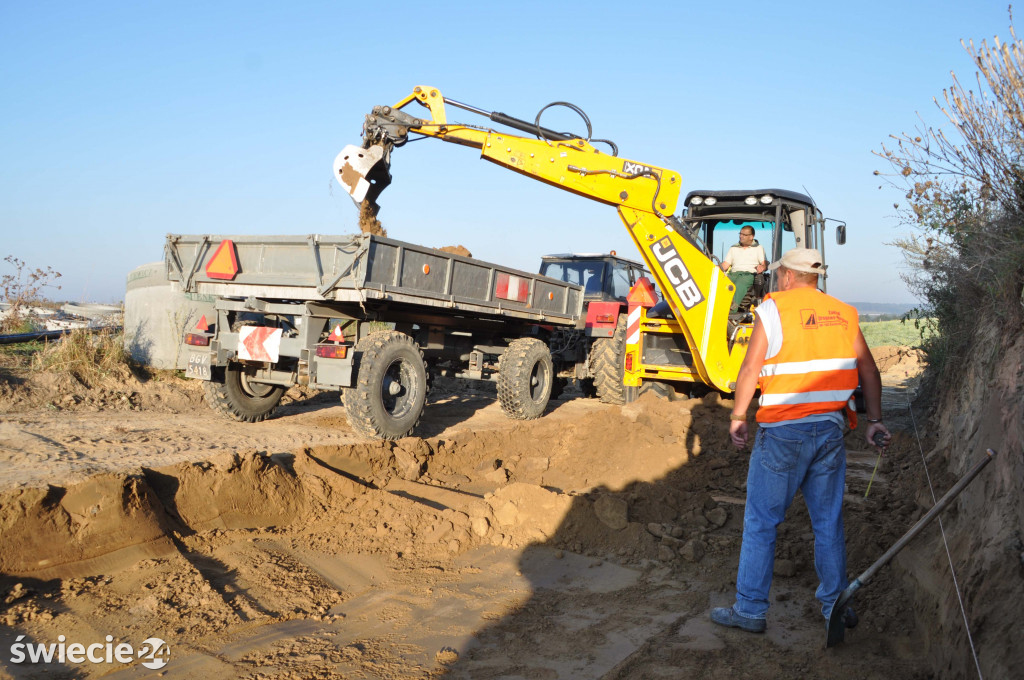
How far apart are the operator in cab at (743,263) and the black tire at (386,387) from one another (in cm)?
343

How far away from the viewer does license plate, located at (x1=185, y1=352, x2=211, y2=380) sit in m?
7.53

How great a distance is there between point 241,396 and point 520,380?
10.9 ft

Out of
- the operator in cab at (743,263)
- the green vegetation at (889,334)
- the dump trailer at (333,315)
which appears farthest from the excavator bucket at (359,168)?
the green vegetation at (889,334)

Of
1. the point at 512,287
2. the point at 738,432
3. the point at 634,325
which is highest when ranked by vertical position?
the point at 512,287

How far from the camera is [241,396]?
26.4 ft

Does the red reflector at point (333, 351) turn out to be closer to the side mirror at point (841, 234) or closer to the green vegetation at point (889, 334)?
the side mirror at point (841, 234)

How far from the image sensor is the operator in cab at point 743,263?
25.3 ft

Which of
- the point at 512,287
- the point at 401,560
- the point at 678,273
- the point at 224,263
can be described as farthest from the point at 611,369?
the point at 401,560

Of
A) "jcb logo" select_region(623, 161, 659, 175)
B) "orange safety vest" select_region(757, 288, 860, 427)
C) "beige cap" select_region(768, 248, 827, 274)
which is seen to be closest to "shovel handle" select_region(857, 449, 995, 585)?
"orange safety vest" select_region(757, 288, 860, 427)

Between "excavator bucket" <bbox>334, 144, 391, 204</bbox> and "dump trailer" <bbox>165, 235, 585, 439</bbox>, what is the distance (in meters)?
1.18

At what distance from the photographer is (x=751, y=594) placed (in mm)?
3514

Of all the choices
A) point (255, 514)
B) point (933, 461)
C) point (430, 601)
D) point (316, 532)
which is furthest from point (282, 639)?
point (933, 461)

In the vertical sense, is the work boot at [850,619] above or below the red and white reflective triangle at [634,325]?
below

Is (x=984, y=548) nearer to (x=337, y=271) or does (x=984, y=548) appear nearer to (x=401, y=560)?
(x=401, y=560)
